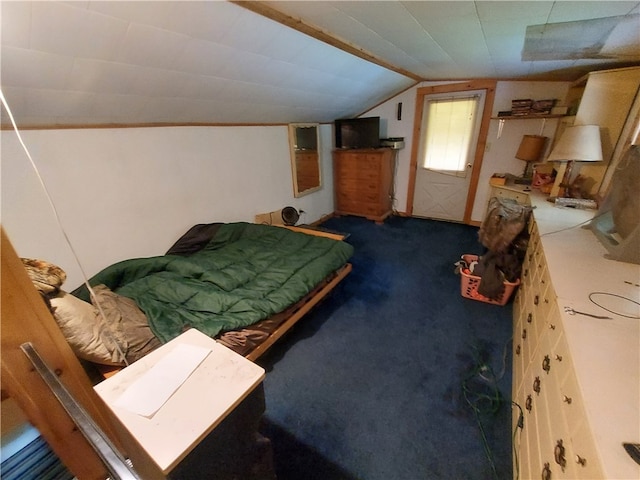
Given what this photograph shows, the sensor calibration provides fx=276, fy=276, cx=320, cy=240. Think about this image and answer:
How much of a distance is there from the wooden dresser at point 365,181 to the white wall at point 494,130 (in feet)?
0.80

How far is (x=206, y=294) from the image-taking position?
182cm

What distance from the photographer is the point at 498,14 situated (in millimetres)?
1470

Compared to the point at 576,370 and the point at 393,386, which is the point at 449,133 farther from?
the point at 576,370

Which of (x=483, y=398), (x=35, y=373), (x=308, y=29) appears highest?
(x=308, y=29)

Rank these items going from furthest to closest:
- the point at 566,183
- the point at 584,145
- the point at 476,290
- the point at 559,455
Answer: the point at 566,183, the point at 476,290, the point at 584,145, the point at 559,455

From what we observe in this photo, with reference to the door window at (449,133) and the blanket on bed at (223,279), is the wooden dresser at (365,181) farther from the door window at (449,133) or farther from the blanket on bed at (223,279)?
the blanket on bed at (223,279)

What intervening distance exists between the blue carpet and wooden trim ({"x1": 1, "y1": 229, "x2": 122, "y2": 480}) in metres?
0.89

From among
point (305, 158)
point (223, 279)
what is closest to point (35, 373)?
point (223, 279)

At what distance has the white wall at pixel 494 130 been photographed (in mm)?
3334

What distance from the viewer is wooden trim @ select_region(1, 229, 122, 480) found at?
0.61 meters

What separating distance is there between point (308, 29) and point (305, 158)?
2.33m

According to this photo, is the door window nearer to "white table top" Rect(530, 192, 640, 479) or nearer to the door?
the door

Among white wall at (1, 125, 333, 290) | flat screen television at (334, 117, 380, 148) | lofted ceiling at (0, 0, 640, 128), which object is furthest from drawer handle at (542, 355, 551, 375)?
flat screen television at (334, 117, 380, 148)

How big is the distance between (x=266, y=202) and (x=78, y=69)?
2.21 m
